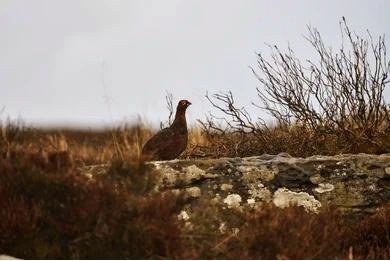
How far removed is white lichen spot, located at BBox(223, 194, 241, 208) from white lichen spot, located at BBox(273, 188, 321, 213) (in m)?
0.29

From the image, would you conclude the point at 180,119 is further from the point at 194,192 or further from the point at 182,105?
the point at 194,192

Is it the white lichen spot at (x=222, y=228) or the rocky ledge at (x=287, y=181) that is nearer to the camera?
the white lichen spot at (x=222, y=228)

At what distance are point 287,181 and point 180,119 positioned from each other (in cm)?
130

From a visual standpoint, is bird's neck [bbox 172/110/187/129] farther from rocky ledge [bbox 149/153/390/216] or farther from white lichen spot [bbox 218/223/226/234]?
white lichen spot [bbox 218/223/226/234]

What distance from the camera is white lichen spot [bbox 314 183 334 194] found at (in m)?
5.63

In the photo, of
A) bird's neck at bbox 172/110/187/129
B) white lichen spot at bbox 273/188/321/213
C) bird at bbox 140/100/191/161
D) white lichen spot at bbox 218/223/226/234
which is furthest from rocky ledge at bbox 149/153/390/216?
bird's neck at bbox 172/110/187/129

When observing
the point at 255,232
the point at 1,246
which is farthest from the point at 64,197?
the point at 255,232

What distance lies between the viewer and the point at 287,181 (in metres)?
5.59

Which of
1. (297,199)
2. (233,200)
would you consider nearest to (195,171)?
(233,200)

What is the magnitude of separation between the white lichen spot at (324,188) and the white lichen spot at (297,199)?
0.28 ft

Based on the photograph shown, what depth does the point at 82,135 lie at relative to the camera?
2306 centimetres

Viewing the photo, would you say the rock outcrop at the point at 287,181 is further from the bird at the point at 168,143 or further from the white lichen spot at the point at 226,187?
the bird at the point at 168,143

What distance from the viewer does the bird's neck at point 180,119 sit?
640cm

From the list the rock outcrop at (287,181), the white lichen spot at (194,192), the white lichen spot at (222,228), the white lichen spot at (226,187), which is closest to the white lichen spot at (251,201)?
the rock outcrop at (287,181)
